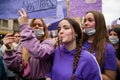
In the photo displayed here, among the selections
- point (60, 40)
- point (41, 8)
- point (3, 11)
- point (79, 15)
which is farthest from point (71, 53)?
point (79, 15)

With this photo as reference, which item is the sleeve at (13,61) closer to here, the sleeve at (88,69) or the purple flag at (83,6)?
the sleeve at (88,69)

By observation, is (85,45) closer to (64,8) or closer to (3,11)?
(3,11)

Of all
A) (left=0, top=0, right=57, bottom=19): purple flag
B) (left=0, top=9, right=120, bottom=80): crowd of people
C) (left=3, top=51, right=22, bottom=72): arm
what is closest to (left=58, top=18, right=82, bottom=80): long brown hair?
(left=0, top=9, right=120, bottom=80): crowd of people

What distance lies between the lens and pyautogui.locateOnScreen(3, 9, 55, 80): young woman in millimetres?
3436

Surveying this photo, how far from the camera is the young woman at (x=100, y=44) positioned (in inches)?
158

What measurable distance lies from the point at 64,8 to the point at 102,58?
6.70ft

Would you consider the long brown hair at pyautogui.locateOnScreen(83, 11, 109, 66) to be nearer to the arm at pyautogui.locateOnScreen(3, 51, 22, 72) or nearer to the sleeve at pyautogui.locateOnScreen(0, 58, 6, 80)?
the arm at pyautogui.locateOnScreen(3, 51, 22, 72)

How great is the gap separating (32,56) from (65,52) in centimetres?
49

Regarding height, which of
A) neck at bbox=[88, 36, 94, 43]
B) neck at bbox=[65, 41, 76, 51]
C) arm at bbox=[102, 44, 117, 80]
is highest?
neck at bbox=[88, 36, 94, 43]

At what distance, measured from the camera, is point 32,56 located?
3.81 meters

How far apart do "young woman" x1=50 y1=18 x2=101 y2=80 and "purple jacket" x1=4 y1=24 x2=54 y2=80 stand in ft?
0.45

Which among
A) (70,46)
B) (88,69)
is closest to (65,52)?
(70,46)

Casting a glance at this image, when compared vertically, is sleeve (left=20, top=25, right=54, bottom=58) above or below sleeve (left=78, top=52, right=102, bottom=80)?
above

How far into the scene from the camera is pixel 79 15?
5723 mm
